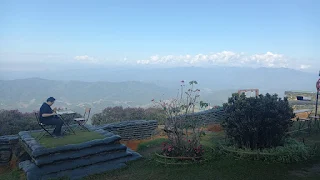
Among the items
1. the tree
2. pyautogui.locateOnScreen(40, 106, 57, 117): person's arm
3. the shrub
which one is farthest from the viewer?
the shrub

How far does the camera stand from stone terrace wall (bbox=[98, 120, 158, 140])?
11.6m

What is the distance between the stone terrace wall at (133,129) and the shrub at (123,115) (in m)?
2.26

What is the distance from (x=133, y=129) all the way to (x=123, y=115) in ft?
12.1

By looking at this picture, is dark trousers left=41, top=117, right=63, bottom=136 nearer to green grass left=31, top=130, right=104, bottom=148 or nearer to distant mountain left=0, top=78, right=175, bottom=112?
green grass left=31, top=130, right=104, bottom=148

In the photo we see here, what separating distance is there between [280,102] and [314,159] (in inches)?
62.5

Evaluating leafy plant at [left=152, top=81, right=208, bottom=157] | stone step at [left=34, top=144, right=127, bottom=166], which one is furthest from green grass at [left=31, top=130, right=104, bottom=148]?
leafy plant at [left=152, top=81, right=208, bottom=157]

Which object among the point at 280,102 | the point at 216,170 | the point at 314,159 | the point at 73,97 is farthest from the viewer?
the point at 73,97

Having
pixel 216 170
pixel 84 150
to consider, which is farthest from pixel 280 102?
pixel 84 150

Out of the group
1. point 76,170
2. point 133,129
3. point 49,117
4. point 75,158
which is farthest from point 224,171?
point 133,129

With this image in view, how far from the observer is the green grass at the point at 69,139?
7.85 metres

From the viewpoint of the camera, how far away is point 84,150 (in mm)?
7727

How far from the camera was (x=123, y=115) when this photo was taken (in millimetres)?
15633

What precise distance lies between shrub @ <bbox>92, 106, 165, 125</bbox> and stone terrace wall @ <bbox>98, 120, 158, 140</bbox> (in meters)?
2.26

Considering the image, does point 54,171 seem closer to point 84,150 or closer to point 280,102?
point 84,150
